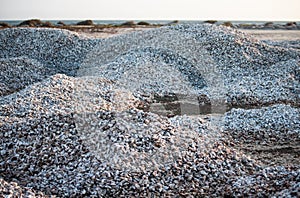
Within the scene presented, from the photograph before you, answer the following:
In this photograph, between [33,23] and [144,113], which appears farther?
[33,23]

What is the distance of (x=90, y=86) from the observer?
Answer: 9.83 meters

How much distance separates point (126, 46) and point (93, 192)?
991cm

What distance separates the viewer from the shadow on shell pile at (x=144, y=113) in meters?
5.31

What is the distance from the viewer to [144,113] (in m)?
6.71

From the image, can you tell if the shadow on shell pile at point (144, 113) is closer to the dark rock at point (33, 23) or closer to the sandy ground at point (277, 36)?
the sandy ground at point (277, 36)

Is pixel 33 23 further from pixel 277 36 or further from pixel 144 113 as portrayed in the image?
pixel 144 113

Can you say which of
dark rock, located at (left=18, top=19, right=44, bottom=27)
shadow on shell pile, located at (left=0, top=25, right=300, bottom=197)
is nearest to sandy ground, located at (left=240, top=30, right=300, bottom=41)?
shadow on shell pile, located at (left=0, top=25, right=300, bottom=197)

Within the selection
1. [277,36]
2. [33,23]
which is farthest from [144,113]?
[33,23]

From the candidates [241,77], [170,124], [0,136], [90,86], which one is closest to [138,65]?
[90,86]

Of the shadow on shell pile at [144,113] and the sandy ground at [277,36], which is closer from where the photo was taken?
the shadow on shell pile at [144,113]

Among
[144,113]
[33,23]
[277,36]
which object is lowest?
[144,113]

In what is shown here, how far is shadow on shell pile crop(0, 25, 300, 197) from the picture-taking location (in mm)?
5309

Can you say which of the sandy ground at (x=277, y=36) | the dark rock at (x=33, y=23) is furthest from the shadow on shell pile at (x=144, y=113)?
the dark rock at (x=33, y=23)

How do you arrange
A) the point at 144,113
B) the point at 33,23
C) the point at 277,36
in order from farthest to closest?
the point at 33,23 < the point at 277,36 < the point at 144,113
